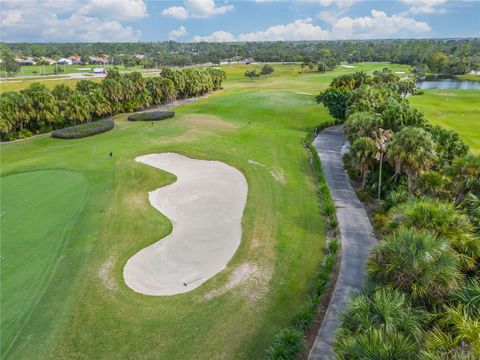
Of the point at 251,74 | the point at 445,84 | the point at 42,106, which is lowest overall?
the point at 42,106

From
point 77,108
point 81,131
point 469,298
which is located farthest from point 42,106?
point 469,298

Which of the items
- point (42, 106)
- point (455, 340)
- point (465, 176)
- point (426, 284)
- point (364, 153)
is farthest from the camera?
point (42, 106)

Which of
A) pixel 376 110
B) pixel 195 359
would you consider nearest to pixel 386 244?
pixel 195 359

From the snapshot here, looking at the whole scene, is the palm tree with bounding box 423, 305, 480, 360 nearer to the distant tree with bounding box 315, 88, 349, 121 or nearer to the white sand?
the white sand

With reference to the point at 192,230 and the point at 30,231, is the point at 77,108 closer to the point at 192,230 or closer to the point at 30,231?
the point at 30,231

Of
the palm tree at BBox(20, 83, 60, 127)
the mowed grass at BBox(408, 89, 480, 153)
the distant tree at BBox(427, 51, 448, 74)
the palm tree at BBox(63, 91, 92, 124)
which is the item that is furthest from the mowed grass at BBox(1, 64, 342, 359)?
the distant tree at BBox(427, 51, 448, 74)

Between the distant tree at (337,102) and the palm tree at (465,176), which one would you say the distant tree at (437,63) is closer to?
the distant tree at (337,102)
